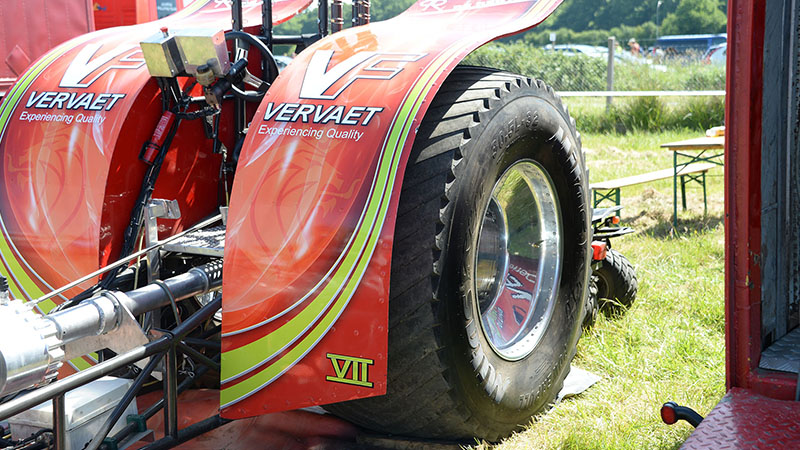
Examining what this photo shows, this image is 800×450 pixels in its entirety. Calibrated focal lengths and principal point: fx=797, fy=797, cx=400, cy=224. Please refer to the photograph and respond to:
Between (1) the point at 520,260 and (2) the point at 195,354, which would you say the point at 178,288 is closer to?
(2) the point at 195,354

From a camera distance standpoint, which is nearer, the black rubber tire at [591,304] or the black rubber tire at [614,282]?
the black rubber tire at [591,304]

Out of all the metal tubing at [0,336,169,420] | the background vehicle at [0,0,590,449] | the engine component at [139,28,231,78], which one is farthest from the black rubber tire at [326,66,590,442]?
the engine component at [139,28,231,78]

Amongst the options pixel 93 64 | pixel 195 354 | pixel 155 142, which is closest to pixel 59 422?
pixel 195 354

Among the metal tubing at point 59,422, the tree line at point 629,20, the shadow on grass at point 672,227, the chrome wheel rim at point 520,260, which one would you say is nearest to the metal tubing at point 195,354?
→ the metal tubing at point 59,422

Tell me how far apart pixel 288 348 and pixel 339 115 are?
0.73m

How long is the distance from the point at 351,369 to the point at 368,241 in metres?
0.39

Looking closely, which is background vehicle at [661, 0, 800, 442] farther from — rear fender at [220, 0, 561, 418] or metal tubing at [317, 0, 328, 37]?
metal tubing at [317, 0, 328, 37]

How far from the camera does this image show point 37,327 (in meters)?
2.06

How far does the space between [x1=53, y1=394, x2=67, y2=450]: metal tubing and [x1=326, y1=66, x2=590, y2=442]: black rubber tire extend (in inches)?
33.8

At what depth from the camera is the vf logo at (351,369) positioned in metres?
2.36

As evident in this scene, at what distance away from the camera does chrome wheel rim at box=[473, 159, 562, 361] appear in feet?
10.2

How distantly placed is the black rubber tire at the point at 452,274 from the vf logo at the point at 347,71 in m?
0.18

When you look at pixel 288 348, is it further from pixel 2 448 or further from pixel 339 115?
pixel 2 448

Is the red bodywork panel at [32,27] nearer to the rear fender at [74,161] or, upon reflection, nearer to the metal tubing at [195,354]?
the rear fender at [74,161]
